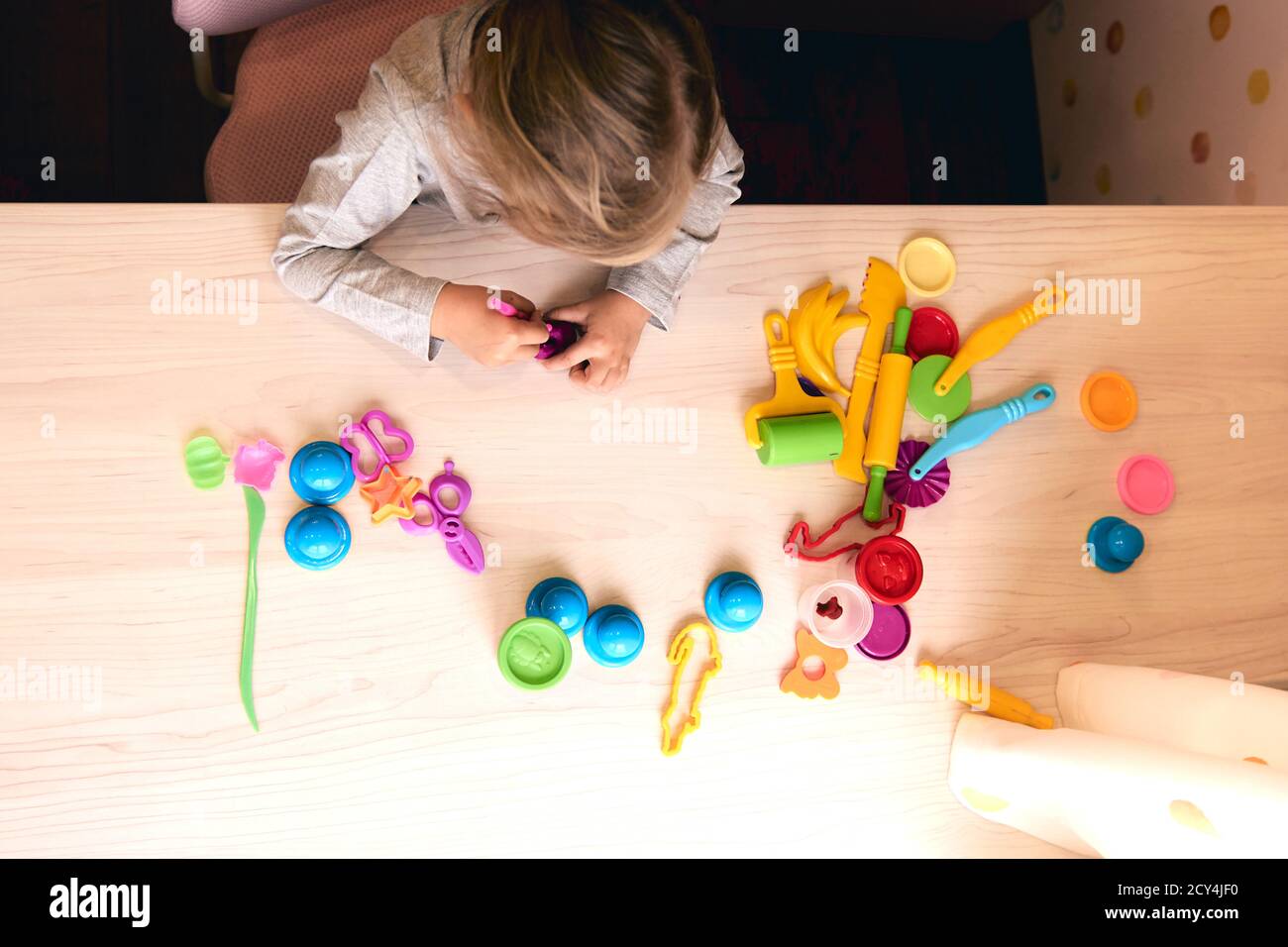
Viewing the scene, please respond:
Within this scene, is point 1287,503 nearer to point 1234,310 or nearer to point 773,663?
point 1234,310

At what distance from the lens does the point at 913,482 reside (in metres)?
0.82

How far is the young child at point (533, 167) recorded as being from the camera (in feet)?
2.11

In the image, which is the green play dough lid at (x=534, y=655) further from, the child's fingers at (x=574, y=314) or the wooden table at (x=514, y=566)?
the child's fingers at (x=574, y=314)

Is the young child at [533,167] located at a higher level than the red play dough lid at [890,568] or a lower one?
higher

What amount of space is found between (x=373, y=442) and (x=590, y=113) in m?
0.33

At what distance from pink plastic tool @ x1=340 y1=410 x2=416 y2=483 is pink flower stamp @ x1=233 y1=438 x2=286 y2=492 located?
59 mm

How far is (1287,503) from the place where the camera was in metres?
0.87

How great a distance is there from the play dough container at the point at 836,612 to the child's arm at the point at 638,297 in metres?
0.25

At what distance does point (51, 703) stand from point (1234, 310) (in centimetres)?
108

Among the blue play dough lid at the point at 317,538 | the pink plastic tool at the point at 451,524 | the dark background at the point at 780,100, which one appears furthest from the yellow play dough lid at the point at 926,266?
the dark background at the point at 780,100
